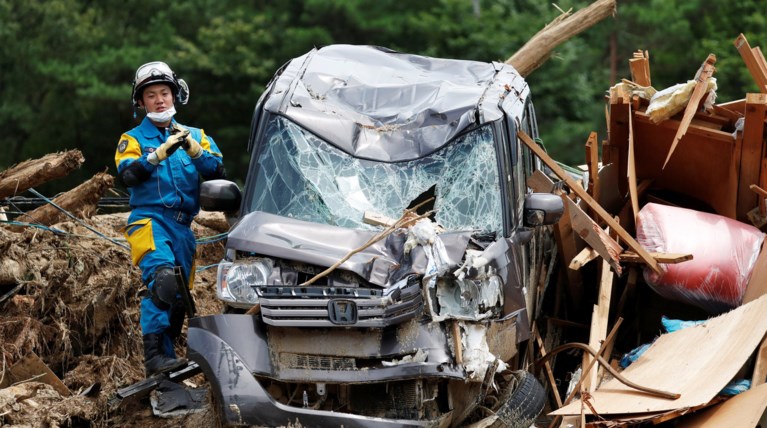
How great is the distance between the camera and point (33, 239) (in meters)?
9.70

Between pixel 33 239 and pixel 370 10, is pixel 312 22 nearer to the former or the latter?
pixel 370 10

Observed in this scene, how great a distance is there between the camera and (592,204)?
9484 mm

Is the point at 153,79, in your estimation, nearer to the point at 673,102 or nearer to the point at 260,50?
the point at 673,102

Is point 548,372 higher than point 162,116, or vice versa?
point 162,116

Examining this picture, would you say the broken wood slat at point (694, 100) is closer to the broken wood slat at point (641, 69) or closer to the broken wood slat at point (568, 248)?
the broken wood slat at point (641, 69)

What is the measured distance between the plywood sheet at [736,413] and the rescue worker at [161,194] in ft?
10.1

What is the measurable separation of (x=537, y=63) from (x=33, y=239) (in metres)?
5.35

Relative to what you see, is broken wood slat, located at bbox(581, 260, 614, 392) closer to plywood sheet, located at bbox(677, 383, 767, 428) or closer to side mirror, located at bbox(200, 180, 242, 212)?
plywood sheet, located at bbox(677, 383, 767, 428)

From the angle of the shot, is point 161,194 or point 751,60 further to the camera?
point 751,60

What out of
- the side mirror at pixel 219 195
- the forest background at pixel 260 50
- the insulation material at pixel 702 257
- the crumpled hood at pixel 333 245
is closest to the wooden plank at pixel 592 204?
the insulation material at pixel 702 257

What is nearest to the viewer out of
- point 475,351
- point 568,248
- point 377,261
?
point 475,351

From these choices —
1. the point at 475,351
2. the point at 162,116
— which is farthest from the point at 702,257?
the point at 162,116

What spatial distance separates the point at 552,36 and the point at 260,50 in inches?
582

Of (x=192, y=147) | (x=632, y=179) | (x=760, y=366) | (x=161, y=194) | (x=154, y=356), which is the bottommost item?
(x=760, y=366)
